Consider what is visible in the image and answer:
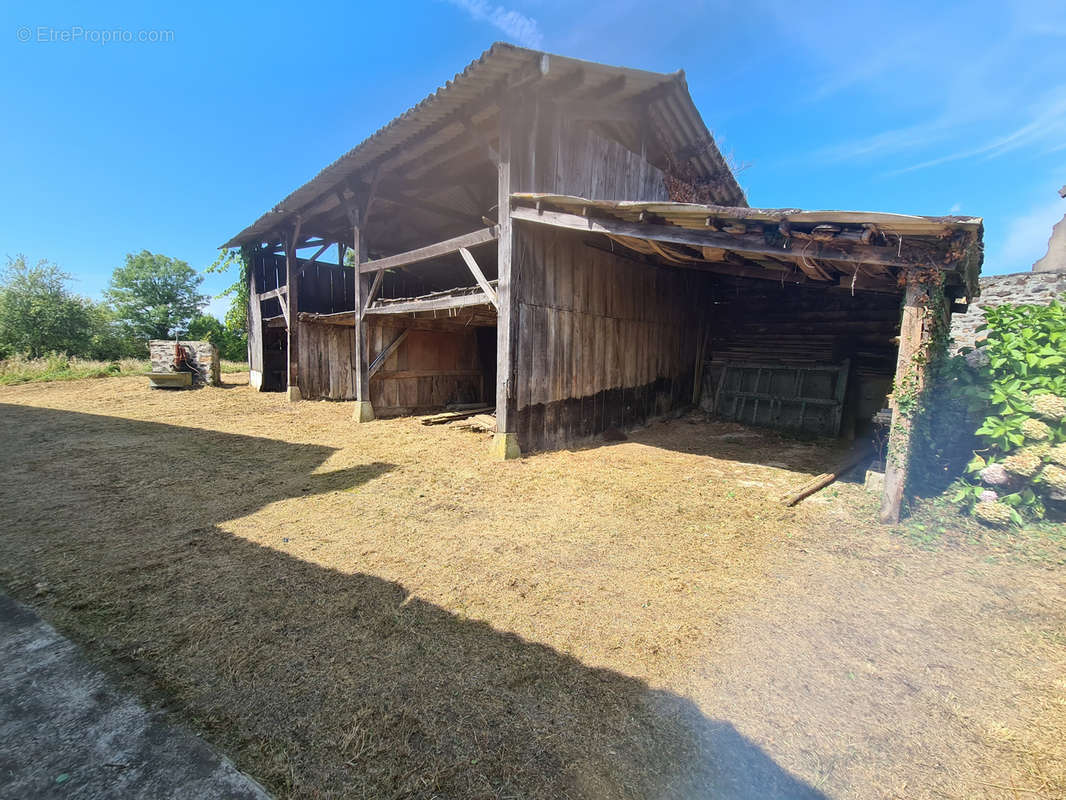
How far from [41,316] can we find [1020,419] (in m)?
36.9

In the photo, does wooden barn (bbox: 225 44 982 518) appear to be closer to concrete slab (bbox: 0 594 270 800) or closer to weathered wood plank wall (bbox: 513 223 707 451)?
weathered wood plank wall (bbox: 513 223 707 451)

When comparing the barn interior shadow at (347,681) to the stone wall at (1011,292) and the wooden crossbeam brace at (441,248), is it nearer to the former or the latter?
the wooden crossbeam brace at (441,248)

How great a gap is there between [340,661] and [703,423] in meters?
8.97

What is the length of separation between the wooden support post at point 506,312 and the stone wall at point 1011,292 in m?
9.98

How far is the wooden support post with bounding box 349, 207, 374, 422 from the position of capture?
892 cm

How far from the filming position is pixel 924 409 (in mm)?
4191

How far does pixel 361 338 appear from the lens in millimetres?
9188

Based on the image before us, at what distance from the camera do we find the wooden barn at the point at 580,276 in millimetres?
4531

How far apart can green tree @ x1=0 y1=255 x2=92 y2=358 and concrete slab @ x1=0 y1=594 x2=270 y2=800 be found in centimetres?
3032

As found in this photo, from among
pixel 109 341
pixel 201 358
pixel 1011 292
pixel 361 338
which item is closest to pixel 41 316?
pixel 109 341

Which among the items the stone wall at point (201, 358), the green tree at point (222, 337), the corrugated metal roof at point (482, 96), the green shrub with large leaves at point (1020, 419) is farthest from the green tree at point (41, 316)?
the green shrub with large leaves at point (1020, 419)

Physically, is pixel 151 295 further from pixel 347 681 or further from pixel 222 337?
pixel 347 681

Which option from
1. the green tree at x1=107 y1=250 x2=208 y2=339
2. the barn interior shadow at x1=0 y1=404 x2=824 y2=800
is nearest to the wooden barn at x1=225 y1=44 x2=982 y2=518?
the barn interior shadow at x1=0 y1=404 x2=824 y2=800

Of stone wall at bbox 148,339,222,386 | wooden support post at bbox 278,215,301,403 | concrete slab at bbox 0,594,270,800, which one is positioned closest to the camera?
concrete slab at bbox 0,594,270,800
